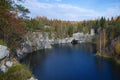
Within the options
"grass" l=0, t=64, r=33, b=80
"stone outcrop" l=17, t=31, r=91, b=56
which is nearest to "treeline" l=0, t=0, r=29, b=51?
"grass" l=0, t=64, r=33, b=80

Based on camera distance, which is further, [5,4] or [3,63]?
[5,4]

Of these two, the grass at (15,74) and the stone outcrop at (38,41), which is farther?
the stone outcrop at (38,41)

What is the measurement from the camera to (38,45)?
3661 inches

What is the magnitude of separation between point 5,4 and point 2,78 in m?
8.96

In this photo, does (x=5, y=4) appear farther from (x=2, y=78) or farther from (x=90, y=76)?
Result: (x=90, y=76)

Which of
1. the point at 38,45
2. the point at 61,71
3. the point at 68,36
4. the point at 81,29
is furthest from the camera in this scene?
the point at 81,29

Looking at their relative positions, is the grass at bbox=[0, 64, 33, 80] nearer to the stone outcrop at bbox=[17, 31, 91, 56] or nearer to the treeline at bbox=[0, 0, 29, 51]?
the treeline at bbox=[0, 0, 29, 51]

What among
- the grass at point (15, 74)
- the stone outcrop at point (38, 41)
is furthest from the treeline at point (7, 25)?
the stone outcrop at point (38, 41)

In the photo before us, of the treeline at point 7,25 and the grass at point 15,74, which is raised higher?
the treeline at point 7,25

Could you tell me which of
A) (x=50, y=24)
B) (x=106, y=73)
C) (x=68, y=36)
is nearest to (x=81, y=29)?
(x=68, y=36)

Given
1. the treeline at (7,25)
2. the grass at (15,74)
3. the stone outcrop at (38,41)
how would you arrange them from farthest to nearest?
the stone outcrop at (38,41)
the treeline at (7,25)
the grass at (15,74)

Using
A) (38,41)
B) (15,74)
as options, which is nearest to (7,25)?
(15,74)

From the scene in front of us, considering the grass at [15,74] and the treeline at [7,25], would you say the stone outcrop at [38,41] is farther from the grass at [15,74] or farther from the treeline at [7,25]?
the grass at [15,74]

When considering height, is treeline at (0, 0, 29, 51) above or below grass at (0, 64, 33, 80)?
above
